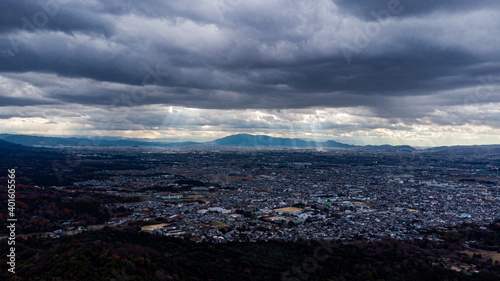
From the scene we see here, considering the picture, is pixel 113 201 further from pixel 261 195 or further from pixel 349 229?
pixel 349 229

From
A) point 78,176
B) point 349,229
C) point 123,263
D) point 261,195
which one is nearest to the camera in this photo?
point 123,263

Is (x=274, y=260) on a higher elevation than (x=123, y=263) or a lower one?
lower

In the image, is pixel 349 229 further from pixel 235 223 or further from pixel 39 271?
pixel 39 271

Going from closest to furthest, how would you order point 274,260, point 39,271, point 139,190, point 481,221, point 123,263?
point 39,271 → point 123,263 → point 274,260 → point 481,221 → point 139,190

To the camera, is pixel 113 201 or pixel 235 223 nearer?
pixel 235 223

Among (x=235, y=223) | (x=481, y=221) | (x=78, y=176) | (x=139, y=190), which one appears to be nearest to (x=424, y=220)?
(x=481, y=221)

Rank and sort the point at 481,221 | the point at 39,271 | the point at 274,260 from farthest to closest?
1. the point at 481,221
2. the point at 274,260
3. the point at 39,271

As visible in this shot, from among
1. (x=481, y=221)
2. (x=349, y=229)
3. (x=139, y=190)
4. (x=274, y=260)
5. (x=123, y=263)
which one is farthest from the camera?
(x=139, y=190)

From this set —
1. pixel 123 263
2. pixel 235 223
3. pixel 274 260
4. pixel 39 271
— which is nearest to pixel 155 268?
pixel 123 263

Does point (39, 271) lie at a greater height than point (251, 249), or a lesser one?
greater
